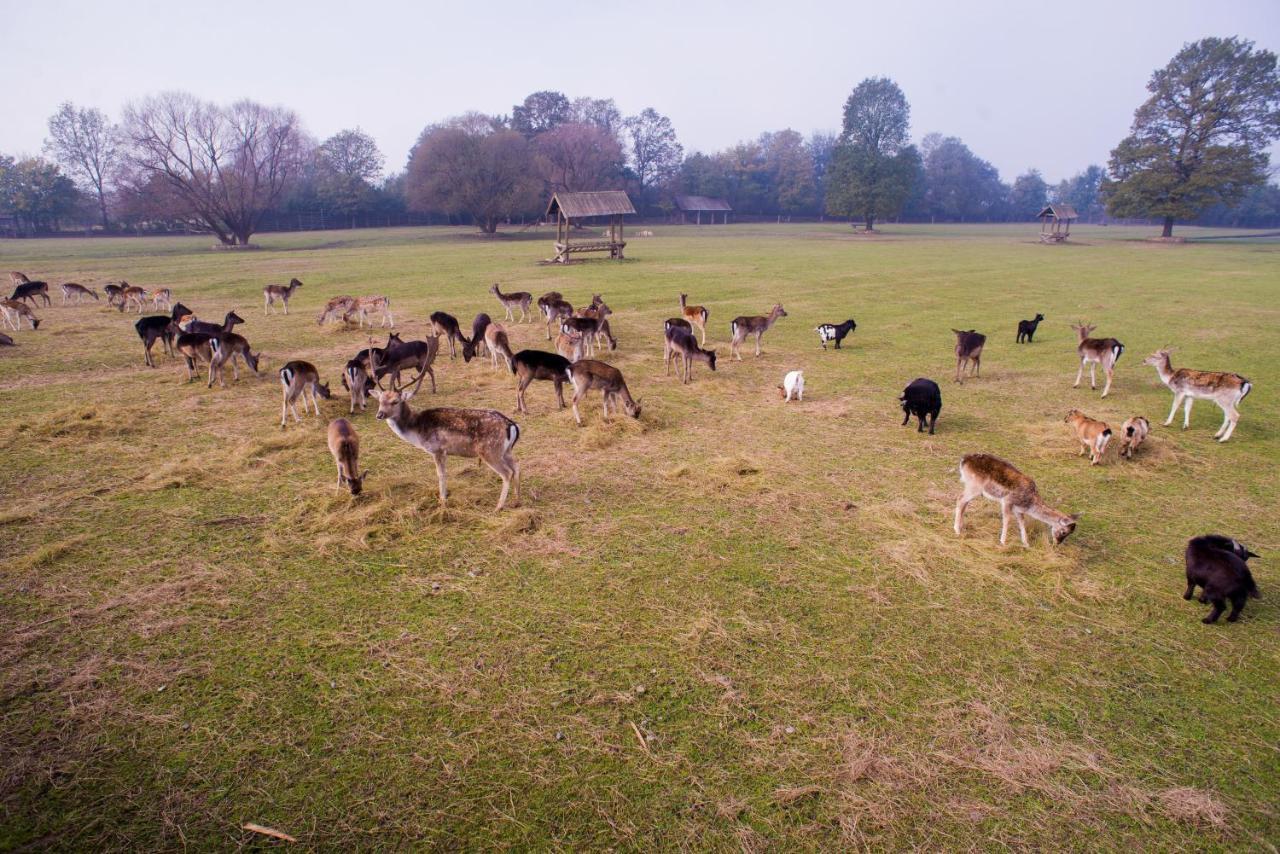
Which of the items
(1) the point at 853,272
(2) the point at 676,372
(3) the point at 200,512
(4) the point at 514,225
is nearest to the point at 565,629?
(3) the point at 200,512

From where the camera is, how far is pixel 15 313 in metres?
18.1

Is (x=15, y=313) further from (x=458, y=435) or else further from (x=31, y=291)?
(x=458, y=435)

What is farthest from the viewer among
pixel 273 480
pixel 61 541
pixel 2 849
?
pixel 273 480

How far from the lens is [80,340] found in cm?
1609

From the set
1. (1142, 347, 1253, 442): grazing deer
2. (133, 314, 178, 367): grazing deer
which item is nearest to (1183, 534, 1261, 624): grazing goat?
(1142, 347, 1253, 442): grazing deer

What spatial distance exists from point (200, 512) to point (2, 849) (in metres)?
4.07

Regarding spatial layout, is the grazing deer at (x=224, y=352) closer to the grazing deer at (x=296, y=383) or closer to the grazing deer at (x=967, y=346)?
the grazing deer at (x=296, y=383)

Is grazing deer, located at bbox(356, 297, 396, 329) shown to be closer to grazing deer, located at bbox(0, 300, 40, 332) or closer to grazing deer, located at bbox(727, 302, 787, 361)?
grazing deer, located at bbox(0, 300, 40, 332)

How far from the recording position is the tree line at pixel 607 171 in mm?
50594

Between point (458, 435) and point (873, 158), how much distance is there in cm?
7244

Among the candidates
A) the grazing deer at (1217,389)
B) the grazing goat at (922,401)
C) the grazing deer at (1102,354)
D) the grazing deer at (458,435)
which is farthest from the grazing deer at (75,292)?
the grazing deer at (1217,389)

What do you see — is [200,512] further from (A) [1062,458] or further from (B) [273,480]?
(A) [1062,458]

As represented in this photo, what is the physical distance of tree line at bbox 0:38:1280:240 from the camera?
50594mm

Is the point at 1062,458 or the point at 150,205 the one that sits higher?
the point at 150,205
